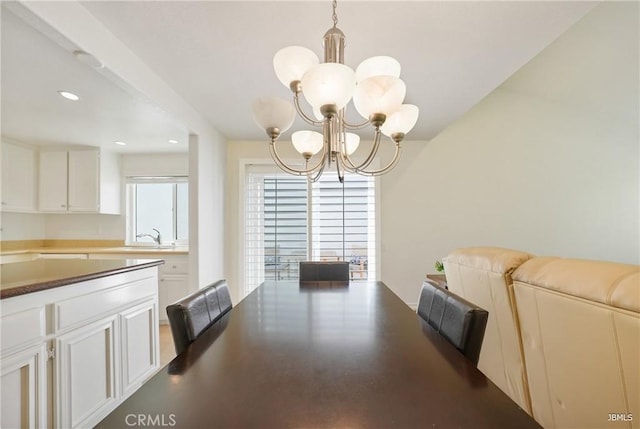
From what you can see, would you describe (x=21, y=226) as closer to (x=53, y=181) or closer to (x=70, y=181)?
(x=53, y=181)

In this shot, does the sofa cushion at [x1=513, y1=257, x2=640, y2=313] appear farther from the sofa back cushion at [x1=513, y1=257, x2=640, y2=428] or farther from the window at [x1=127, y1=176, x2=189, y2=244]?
the window at [x1=127, y1=176, x2=189, y2=244]

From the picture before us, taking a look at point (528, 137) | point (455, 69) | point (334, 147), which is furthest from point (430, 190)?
point (334, 147)

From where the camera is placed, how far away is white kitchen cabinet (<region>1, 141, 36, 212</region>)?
10.8 feet

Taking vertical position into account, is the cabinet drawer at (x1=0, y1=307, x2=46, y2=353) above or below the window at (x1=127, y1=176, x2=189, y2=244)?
below

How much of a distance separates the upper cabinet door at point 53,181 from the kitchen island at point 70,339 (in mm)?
2372

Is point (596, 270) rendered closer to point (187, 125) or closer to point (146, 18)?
point (146, 18)

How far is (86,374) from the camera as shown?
57.1 inches

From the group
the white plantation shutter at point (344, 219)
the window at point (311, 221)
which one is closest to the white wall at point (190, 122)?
the window at point (311, 221)

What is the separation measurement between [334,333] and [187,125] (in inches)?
87.5

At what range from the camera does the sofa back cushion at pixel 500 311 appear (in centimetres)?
116

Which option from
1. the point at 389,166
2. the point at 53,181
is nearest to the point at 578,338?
the point at 389,166

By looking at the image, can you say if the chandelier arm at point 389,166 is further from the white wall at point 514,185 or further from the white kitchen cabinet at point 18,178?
the white kitchen cabinet at point 18,178
